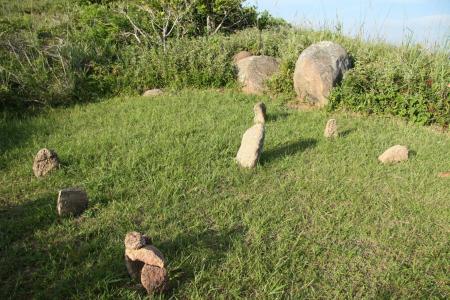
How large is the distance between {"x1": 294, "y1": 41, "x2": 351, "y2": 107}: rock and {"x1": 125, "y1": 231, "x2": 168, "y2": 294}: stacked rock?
18.2ft

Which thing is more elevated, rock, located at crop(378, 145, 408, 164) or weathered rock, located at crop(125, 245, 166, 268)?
weathered rock, located at crop(125, 245, 166, 268)

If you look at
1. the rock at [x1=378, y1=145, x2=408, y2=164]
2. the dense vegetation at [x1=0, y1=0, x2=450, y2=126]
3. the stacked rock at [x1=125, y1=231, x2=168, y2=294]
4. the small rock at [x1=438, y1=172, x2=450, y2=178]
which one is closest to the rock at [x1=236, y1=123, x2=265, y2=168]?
the rock at [x1=378, y1=145, x2=408, y2=164]

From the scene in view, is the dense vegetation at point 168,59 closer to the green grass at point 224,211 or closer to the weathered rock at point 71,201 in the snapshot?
the green grass at point 224,211

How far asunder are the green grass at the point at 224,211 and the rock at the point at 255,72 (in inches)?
84.2

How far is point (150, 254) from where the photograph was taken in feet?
8.50

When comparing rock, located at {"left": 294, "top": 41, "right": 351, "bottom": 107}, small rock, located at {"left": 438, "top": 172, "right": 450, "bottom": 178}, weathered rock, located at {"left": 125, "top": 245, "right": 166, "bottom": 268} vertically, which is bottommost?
small rock, located at {"left": 438, "top": 172, "right": 450, "bottom": 178}

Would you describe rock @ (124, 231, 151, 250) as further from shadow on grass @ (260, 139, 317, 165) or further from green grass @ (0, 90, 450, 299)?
shadow on grass @ (260, 139, 317, 165)

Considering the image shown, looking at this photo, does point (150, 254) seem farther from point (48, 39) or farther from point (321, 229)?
point (48, 39)

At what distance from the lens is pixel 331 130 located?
5645 mm

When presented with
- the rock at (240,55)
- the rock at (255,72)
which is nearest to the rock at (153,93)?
the rock at (255,72)

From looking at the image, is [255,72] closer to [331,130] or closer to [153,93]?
[153,93]

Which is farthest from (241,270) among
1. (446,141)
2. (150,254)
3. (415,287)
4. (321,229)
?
(446,141)

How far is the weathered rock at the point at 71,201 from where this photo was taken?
344cm

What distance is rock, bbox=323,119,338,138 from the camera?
5.62 m
